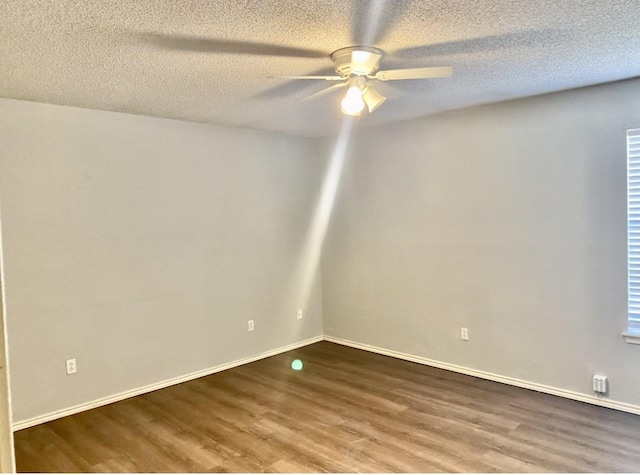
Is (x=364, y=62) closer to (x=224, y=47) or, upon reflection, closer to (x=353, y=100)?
(x=353, y=100)

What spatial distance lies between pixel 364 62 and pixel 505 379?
294cm

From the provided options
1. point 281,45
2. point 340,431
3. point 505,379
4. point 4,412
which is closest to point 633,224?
point 505,379

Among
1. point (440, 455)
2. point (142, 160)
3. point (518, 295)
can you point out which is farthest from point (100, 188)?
point (518, 295)

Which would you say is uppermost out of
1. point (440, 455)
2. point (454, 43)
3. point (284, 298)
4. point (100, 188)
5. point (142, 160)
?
point (454, 43)

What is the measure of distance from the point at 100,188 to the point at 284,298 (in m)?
2.22

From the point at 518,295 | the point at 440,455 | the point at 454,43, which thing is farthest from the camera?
the point at 518,295

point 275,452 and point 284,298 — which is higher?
point 284,298

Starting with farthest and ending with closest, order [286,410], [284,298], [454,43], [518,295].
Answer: [284,298], [518,295], [286,410], [454,43]

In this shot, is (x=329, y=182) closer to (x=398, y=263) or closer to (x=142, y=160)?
(x=398, y=263)

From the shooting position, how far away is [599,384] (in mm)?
3479

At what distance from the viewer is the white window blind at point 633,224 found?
3.26 meters

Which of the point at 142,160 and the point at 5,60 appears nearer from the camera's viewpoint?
the point at 5,60

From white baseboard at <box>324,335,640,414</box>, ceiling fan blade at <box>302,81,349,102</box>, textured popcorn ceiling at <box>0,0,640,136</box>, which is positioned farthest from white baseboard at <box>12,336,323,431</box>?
ceiling fan blade at <box>302,81,349,102</box>

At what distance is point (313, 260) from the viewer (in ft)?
17.9
